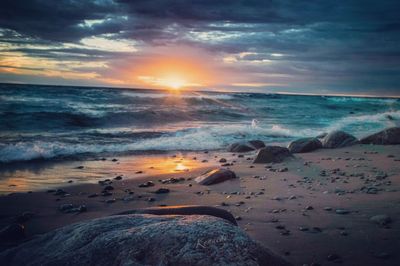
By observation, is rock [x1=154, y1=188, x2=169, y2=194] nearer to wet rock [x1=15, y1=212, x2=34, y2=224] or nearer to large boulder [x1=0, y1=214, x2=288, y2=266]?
wet rock [x1=15, y1=212, x2=34, y2=224]

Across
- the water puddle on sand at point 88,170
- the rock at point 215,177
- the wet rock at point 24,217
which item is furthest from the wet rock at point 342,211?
the wet rock at point 24,217

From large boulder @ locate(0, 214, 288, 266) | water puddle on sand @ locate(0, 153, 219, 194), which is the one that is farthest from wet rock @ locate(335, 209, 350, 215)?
water puddle on sand @ locate(0, 153, 219, 194)

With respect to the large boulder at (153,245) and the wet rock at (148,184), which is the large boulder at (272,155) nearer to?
the wet rock at (148,184)

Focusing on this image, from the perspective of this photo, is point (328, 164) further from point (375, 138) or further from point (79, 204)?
point (79, 204)

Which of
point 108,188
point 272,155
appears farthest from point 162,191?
point 272,155

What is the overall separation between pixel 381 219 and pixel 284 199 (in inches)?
78.0

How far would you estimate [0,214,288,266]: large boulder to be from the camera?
2.83 m

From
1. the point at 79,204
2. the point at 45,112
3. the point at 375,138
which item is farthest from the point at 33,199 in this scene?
the point at 45,112

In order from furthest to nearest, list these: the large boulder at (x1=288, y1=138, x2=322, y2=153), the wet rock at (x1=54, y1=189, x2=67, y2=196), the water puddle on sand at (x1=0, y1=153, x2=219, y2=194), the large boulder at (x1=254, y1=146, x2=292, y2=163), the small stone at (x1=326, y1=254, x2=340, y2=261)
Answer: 1. the large boulder at (x1=288, y1=138, x2=322, y2=153)
2. the large boulder at (x1=254, y1=146, x2=292, y2=163)
3. the water puddle on sand at (x1=0, y1=153, x2=219, y2=194)
4. the wet rock at (x1=54, y1=189, x2=67, y2=196)
5. the small stone at (x1=326, y1=254, x2=340, y2=261)

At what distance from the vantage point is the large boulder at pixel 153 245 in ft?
9.28

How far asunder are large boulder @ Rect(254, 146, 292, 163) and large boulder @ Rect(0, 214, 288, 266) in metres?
7.87

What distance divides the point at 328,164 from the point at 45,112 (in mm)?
21624

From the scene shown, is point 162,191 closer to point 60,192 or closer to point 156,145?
point 60,192

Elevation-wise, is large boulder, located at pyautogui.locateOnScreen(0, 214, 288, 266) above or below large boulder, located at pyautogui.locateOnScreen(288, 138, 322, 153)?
above
